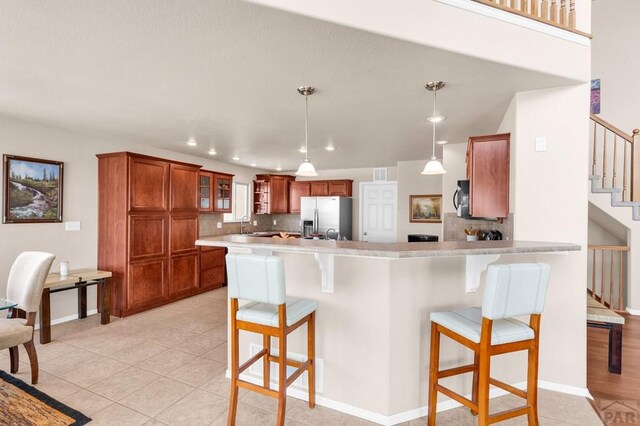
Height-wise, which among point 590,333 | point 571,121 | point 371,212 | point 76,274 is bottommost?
point 590,333

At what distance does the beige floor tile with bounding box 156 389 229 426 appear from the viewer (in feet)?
6.69

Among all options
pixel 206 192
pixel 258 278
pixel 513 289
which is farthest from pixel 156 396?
pixel 206 192

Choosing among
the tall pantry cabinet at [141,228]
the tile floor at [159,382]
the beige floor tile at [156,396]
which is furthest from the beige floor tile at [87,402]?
the tall pantry cabinet at [141,228]

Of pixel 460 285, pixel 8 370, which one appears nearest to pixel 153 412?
pixel 8 370

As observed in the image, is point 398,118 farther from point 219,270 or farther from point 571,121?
point 219,270

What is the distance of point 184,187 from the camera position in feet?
16.1

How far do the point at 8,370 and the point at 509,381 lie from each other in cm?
416

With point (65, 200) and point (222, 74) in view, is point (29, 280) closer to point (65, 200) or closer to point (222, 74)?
point (65, 200)

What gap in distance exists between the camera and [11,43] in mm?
1847

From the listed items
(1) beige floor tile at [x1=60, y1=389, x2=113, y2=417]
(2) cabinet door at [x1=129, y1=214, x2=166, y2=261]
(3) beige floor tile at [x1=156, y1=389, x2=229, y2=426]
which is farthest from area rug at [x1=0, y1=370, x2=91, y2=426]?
(2) cabinet door at [x1=129, y1=214, x2=166, y2=261]

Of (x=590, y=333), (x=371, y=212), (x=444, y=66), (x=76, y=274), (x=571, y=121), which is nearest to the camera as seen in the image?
(x=444, y=66)

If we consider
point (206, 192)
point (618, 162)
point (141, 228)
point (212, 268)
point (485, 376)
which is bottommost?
point (212, 268)

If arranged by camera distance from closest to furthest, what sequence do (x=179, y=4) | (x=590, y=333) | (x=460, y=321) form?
(x=179, y=4), (x=460, y=321), (x=590, y=333)

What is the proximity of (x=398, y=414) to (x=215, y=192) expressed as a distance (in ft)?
16.0
